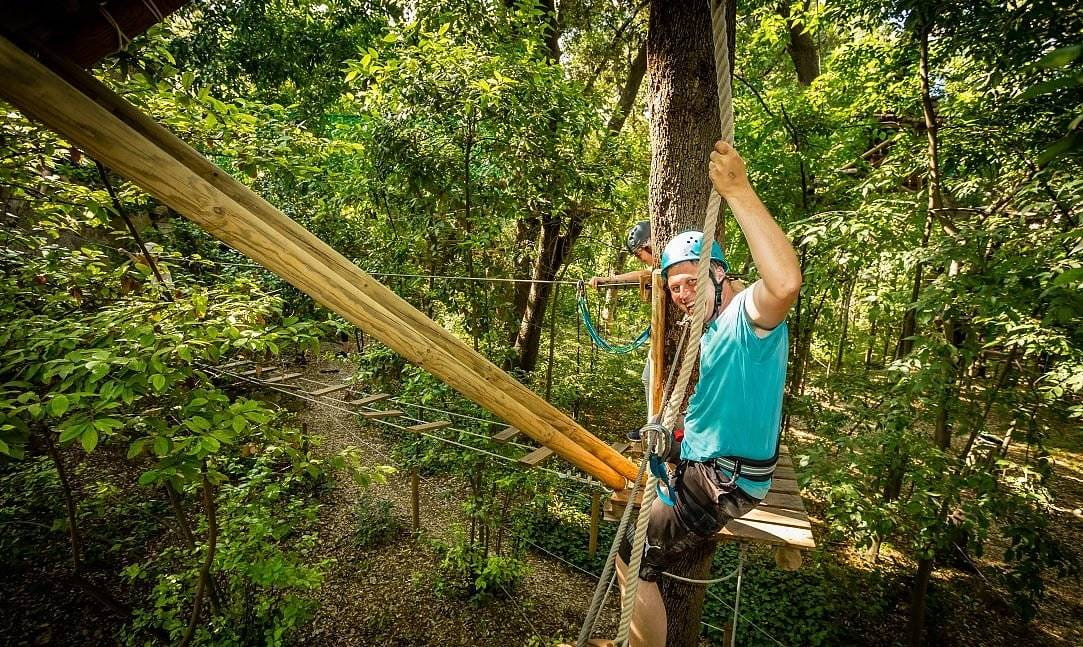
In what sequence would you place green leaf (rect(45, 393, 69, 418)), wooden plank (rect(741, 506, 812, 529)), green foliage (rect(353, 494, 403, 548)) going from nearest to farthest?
green leaf (rect(45, 393, 69, 418)) → wooden plank (rect(741, 506, 812, 529)) → green foliage (rect(353, 494, 403, 548))

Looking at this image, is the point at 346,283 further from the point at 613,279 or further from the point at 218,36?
the point at 218,36

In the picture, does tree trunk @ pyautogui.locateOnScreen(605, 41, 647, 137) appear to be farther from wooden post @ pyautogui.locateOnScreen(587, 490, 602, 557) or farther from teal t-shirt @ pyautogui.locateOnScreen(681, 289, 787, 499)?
teal t-shirt @ pyautogui.locateOnScreen(681, 289, 787, 499)

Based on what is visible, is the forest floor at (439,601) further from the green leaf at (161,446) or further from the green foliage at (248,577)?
the green leaf at (161,446)

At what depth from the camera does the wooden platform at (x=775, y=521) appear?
6.03 ft

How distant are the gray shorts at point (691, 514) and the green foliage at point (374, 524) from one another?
502 cm

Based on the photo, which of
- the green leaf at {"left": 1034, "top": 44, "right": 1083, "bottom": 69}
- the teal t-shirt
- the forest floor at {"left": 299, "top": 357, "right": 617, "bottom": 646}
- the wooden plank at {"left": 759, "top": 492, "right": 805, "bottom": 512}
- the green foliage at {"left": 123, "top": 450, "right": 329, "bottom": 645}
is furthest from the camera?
the forest floor at {"left": 299, "top": 357, "right": 617, "bottom": 646}

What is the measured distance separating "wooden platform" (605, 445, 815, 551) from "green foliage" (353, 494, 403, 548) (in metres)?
4.82

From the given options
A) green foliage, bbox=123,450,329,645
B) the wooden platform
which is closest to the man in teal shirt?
the wooden platform

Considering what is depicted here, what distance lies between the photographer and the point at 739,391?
5.26ft

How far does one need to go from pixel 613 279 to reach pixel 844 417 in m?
3.15

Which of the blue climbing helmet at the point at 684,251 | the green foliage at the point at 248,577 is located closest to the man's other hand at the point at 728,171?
the blue climbing helmet at the point at 684,251

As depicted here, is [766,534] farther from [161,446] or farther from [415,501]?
[415,501]

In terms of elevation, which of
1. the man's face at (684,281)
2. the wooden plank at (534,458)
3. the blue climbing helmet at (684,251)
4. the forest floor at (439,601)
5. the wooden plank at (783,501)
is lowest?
the forest floor at (439,601)

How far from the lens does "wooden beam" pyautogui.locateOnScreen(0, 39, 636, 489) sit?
0.98 m
